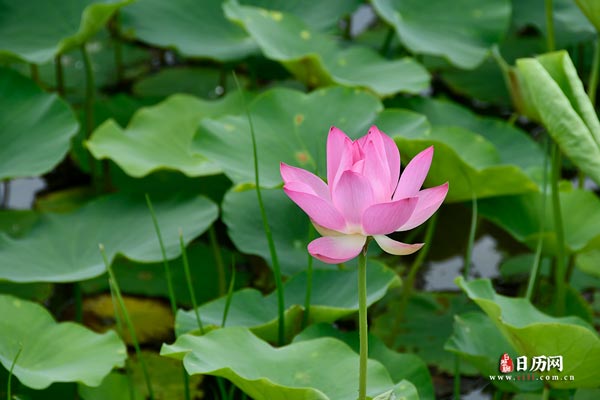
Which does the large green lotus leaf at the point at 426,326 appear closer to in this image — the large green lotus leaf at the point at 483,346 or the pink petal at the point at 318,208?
the large green lotus leaf at the point at 483,346

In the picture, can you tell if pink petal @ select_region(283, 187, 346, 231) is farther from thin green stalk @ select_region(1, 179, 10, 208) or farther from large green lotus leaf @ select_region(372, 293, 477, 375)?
thin green stalk @ select_region(1, 179, 10, 208)

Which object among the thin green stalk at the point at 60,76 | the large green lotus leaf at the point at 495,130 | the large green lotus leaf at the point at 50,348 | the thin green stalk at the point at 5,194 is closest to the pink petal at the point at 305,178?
the large green lotus leaf at the point at 50,348

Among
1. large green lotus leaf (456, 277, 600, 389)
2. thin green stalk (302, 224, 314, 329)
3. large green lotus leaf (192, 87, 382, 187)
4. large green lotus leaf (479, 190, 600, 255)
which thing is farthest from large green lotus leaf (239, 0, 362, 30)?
large green lotus leaf (456, 277, 600, 389)

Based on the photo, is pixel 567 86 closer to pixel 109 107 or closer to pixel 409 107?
pixel 409 107

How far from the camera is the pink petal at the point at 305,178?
913 millimetres

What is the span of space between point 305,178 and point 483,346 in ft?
2.05

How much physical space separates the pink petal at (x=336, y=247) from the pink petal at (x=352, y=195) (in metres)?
0.02

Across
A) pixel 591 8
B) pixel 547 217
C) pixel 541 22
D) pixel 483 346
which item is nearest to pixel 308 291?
pixel 483 346

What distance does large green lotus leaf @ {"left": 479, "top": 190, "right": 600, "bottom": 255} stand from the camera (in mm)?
1659

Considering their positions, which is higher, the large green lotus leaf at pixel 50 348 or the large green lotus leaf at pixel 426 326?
the large green lotus leaf at pixel 50 348

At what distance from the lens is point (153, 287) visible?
1.88 meters

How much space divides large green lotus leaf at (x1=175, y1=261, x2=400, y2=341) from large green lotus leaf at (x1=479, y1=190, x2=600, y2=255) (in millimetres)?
350

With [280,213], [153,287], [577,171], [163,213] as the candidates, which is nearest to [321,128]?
[280,213]

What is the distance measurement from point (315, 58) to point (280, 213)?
1.32 ft
